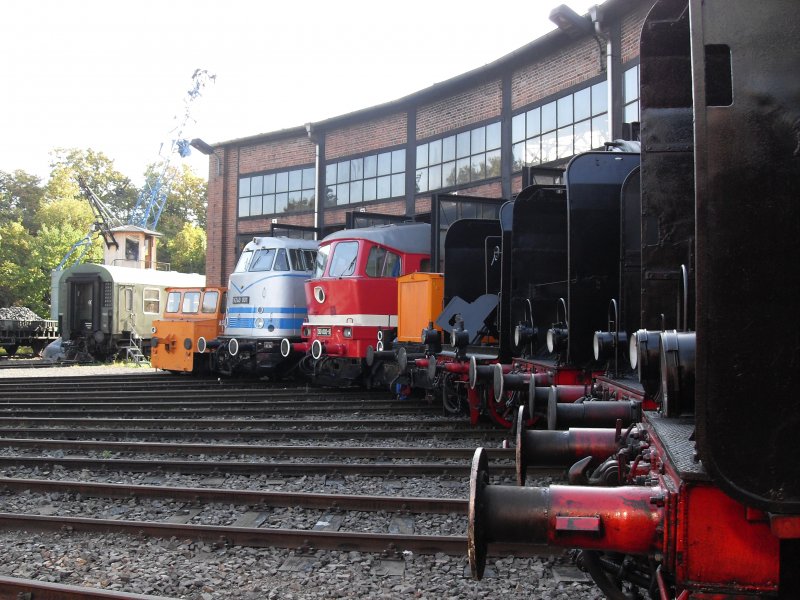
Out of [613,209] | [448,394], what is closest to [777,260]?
[613,209]

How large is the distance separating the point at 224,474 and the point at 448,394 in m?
4.19

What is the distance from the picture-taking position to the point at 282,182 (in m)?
24.3

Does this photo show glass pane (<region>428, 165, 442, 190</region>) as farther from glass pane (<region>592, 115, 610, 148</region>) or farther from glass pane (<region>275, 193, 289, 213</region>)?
glass pane (<region>275, 193, 289, 213</region>)

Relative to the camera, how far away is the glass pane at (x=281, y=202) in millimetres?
24078

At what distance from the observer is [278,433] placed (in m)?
8.55

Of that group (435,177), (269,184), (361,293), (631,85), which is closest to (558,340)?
(361,293)

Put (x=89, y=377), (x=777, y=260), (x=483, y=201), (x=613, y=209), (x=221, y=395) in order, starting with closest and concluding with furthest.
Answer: (x=777, y=260) → (x=613, y=209) → (x=483, y=201) → (x=221, y=395) → (x=89, y=377)

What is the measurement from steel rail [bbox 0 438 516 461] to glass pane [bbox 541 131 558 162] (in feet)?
34.9

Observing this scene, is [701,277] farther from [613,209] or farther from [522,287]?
[522,287]

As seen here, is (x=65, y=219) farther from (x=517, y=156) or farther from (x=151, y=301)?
(x=517, y=156)

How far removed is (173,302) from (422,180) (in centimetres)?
800

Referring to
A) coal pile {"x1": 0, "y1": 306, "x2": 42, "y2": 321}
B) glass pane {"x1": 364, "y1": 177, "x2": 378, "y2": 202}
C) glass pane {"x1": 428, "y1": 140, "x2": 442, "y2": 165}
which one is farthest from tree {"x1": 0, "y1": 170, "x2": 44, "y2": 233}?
glass pane {"x1": 428, "y1": 140, "x2": 442, "y2": 165}

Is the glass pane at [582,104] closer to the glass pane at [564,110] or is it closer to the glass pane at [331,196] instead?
the glass pane at [564,110]

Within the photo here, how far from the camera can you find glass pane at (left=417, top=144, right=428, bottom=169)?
20438 mm
